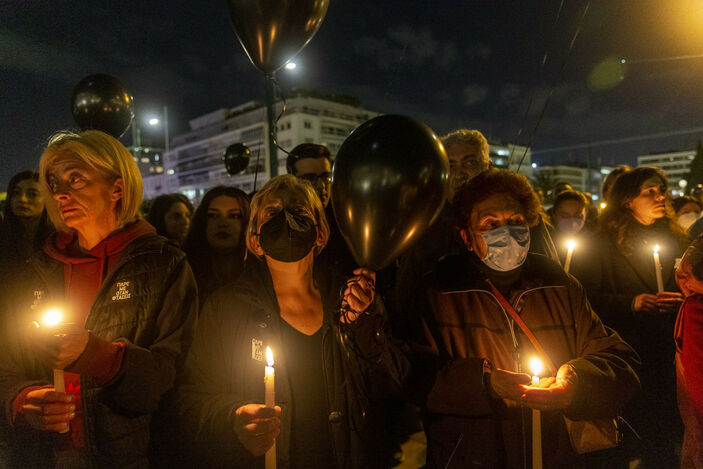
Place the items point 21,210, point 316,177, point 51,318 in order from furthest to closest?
point 21,210 < point 316,177 < point 51,318

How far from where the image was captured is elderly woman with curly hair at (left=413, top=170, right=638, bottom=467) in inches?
73.1

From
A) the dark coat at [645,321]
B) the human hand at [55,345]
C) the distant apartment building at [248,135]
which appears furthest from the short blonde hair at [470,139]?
the distant apartment building at [248,135]

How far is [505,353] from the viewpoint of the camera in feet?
6.54

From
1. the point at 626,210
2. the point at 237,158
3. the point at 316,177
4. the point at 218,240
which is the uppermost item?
the point at 237,158

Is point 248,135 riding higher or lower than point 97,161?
higher

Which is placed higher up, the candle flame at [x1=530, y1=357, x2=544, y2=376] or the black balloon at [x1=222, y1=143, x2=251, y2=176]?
the black balloon at [x1=222, y1=143, x2=251, y2=176]

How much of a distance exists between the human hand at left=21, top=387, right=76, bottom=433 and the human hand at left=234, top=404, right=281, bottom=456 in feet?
2.15

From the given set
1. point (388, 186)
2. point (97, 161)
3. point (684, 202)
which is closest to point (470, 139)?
point (388, 186)

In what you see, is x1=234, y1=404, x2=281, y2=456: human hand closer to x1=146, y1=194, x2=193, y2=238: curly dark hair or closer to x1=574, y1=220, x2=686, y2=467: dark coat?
x1=574, y1=220, x2=686, y2=467: dark coat

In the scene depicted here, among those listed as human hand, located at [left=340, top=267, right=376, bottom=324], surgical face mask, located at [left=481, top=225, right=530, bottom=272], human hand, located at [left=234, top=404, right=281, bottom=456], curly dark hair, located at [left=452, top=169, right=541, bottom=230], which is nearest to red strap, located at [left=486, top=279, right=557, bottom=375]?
surgical face mask, located at [left=481, top=225, right=530, bottom=272]

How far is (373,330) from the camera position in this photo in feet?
5.93

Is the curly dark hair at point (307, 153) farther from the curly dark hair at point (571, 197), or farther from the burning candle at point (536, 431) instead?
the curly dark hair at point (571, 197)

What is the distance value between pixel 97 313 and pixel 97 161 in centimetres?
79

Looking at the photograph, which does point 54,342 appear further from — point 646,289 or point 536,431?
point 646,289
